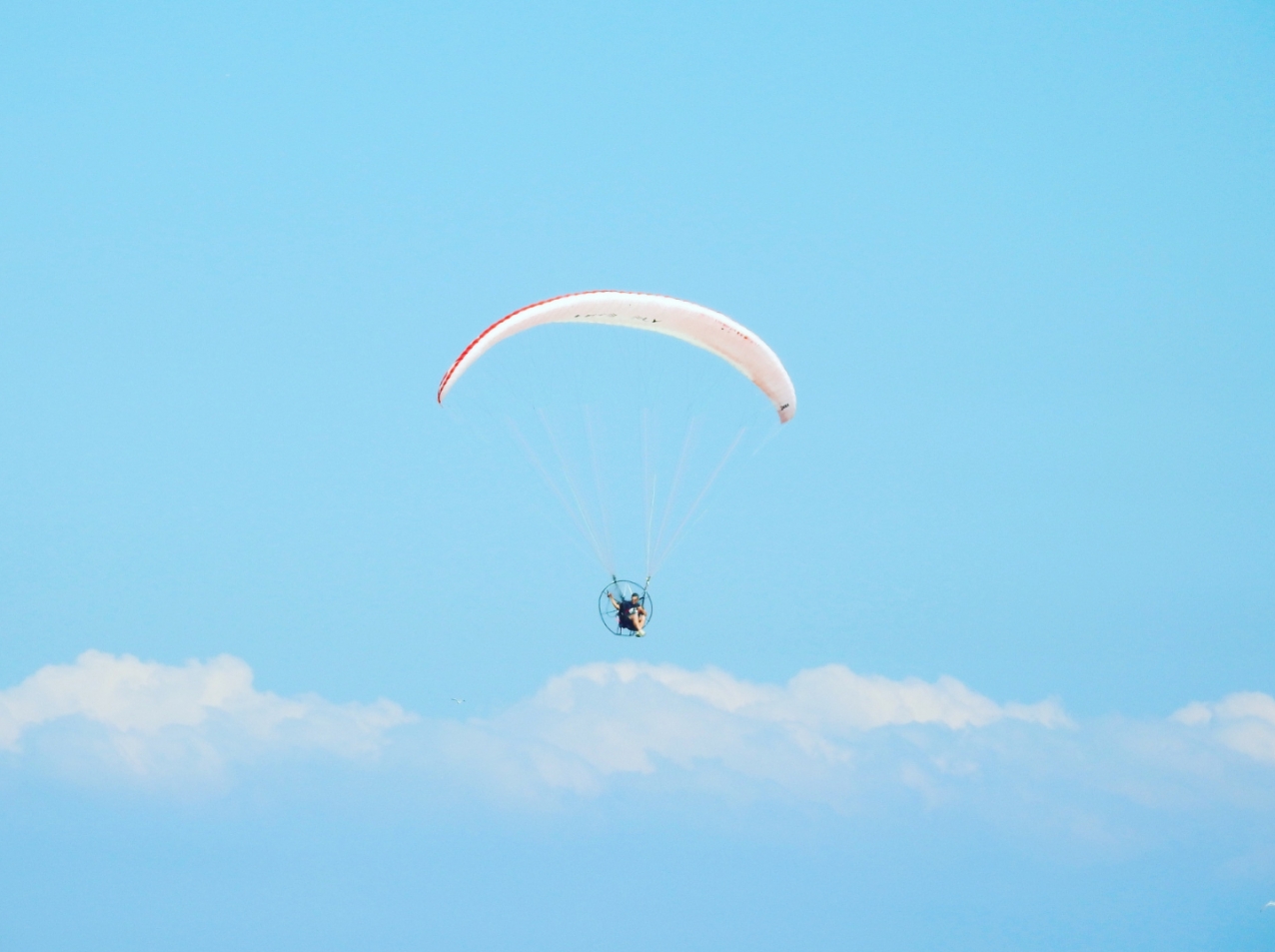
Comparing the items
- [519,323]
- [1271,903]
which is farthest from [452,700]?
[1271,903]

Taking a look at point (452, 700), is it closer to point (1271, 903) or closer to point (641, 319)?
point (641, 319)

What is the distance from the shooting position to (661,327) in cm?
5428

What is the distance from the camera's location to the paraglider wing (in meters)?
51.9

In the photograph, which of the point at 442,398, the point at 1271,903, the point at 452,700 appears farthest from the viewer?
the point at 1271,903

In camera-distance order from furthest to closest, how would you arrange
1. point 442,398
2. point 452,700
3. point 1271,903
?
point 1271,903 → point 452,700 → point 442,398

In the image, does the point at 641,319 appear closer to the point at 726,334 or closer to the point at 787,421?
the point at 726,334

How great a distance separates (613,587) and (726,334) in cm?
686

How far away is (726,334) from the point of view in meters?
54.8

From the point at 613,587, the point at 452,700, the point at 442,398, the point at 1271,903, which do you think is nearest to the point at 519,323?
the point at 442,398

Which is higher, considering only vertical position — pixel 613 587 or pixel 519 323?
pixel 519 323

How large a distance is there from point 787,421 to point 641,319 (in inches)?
236

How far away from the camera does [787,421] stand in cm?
5778

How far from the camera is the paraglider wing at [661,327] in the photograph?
5188cm

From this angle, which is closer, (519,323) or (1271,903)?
(519,323)
